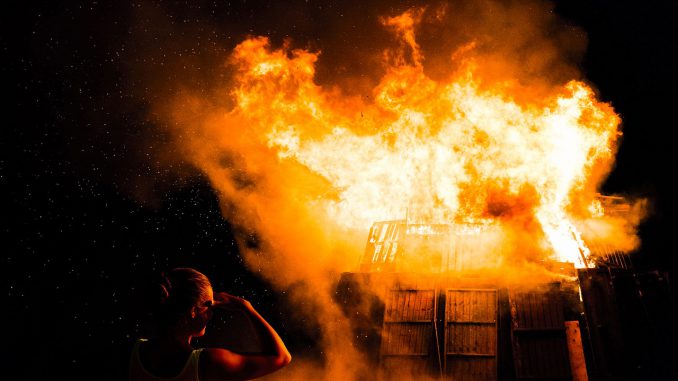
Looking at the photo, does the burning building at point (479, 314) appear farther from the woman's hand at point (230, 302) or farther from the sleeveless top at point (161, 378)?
the sleeveless top at point (161, 378)

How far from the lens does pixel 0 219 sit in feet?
33.2

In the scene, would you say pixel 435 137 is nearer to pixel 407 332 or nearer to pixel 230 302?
pixel 407 332

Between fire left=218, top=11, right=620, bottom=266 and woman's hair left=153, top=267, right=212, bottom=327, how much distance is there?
7.27 metres

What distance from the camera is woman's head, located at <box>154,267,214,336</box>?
1.96 metres

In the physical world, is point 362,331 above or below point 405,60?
below

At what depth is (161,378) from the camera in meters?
1.84

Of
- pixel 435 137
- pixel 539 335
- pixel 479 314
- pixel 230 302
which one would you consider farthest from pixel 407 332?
pixel 230 302

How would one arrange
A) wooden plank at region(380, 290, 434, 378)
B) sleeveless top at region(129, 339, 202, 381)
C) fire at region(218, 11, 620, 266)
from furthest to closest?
fire at region(218, 11, 620, 266) → wooden plank at region(380, 290, 434, 378) → sleeveless top at region(129, 339, 202, 381)

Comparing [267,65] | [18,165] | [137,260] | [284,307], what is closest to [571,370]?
[284,307]

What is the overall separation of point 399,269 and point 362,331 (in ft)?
4.64

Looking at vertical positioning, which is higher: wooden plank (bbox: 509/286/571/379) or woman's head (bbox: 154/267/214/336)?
wooden plank (bbox: 509/286/571/379)

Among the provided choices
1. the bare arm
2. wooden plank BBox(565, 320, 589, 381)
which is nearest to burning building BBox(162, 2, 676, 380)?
wooden plank BBox(565, 320, 589, 381)

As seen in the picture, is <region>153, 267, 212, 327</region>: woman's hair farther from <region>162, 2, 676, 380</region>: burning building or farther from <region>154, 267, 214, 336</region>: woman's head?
<region>162, 2, 676, 380</region>: burning building

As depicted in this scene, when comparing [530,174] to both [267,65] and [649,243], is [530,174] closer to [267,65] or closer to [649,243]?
[649,243]
